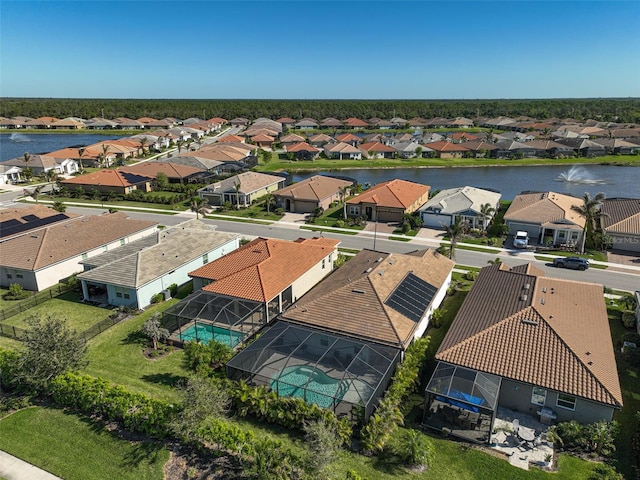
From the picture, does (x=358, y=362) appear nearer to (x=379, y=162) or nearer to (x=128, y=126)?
(x=379, y=162)

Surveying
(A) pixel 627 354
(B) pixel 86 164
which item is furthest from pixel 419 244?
(B) pixel 86 164

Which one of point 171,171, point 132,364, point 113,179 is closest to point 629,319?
point 132,364

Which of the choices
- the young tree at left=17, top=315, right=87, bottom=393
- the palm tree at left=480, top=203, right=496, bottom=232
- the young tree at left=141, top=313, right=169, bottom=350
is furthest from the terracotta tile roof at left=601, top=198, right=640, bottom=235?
the young tree at left=17, top=315, right=87, bottom=393

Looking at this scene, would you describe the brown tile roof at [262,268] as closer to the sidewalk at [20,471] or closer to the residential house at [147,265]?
the residential house at [147,265]

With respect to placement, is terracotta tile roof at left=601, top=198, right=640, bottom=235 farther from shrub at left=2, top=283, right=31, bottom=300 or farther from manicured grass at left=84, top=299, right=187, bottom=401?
shrub at left=2, top=283, right=31, bottom=300

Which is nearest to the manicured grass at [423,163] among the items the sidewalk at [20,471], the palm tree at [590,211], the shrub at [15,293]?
the palm tree at [590,211]

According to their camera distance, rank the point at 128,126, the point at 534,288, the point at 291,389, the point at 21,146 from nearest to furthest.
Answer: the point at 291,389 → the point at 534,288 → the point at 21,146 → the point at 128,126

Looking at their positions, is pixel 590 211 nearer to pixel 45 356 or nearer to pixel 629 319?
pixel 629 319
